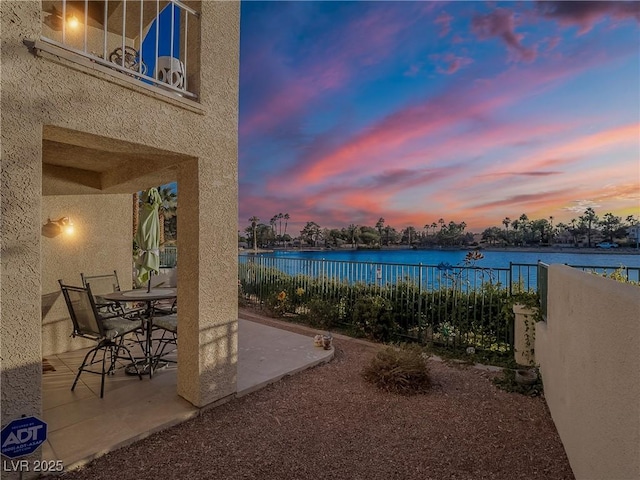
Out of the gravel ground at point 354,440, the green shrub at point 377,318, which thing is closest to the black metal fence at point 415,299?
the green shrub at point 377,318

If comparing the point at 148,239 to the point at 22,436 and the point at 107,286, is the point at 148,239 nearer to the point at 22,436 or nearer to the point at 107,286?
the point at 107,286

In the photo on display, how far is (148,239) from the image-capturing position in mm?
4219

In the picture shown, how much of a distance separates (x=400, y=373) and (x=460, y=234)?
31.8 meters

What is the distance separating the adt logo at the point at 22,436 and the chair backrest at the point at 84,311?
145 cm

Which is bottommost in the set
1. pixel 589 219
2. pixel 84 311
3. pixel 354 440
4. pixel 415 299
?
pixel 354 440

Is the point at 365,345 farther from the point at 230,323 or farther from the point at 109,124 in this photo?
the point at 109,124

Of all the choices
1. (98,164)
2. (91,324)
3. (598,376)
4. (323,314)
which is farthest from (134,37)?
(598,376)

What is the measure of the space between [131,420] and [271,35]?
11144 mm

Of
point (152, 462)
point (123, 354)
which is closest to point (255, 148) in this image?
point (123, 354)

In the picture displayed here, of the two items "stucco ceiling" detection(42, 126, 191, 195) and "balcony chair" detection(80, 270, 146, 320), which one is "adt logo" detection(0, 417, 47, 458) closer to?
"stucco ceiling" detection(42, 126, 191, 195)

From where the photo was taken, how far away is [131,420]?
2.89 m

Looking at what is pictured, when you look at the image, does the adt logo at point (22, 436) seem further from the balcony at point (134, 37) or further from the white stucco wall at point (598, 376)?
the white stucco wall at point (598, 376)

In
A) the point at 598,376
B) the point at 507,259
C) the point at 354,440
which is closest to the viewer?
the point at 598,376

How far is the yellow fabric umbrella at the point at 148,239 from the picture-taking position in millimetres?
4184
